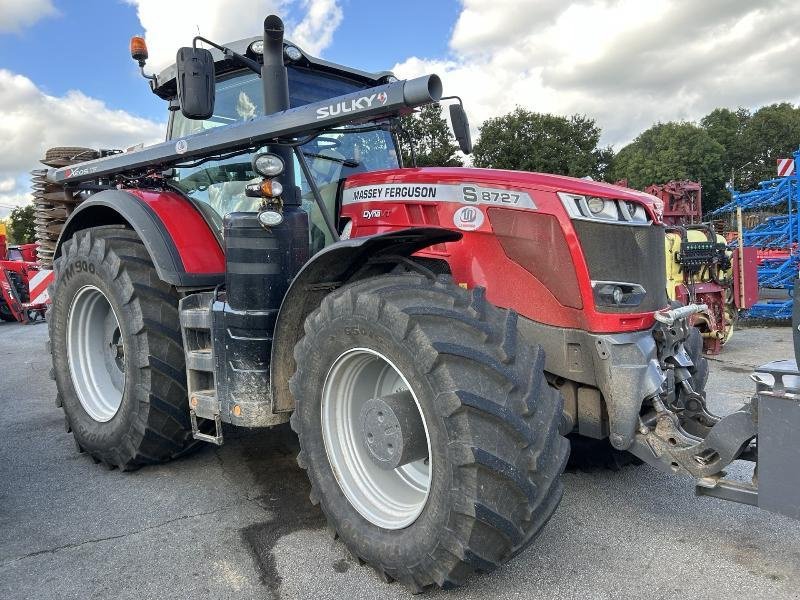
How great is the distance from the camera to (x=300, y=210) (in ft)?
10.5

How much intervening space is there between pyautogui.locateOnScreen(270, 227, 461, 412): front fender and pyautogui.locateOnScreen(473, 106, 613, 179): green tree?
27494mm

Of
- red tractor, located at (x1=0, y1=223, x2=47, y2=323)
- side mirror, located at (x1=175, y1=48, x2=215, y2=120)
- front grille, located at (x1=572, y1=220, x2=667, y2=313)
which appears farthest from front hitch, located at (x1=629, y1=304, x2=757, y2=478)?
red tractor, located at (x1=0, y1=223, x2=47, y2=323)

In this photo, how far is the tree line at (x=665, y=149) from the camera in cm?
3055

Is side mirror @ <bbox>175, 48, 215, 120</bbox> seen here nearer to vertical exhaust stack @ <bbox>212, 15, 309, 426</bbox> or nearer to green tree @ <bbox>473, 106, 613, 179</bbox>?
vertical exhaust stack @ <bbox>212, 15, 309, 426</bbox>

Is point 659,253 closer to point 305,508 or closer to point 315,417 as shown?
point 315,417

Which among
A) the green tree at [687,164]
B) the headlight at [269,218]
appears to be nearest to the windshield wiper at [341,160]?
the headlight at [269,218]

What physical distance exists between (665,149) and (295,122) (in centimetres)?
4587

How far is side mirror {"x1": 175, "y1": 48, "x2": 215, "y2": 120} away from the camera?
276 centimetres

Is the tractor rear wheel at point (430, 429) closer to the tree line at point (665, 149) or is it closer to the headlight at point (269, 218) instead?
the headlight at point (269, 218)

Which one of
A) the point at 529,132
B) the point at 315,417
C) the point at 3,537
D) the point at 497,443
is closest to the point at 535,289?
the point at 497,443

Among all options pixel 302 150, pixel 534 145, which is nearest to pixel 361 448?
pixel 302 150

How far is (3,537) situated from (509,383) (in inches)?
103

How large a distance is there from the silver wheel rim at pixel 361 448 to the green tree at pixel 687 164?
3998cm

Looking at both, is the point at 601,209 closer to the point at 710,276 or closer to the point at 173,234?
the point at 173,234
